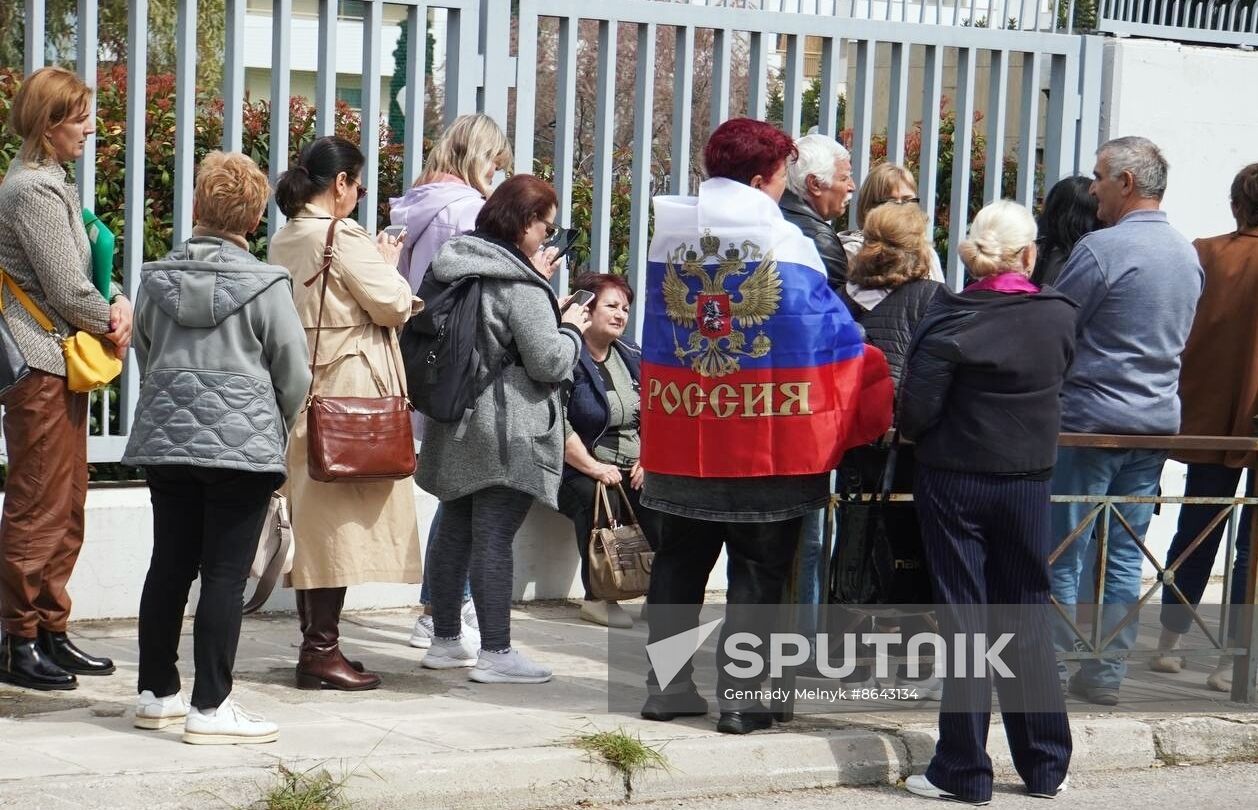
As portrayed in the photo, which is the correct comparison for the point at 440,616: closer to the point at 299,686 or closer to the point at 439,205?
the point at 299,686

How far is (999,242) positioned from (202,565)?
248 centimetres

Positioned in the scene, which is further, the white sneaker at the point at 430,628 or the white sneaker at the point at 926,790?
the white sneaker at the point at 430,628

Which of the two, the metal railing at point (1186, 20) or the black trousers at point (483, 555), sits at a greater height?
the metal railing at point (1186, 20)

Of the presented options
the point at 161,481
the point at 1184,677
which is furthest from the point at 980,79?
the point at 161,481

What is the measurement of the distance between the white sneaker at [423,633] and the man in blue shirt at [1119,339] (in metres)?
2.33

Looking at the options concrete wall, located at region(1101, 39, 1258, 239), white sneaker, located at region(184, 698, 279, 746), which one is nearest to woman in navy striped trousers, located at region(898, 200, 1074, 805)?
white sneaker, located at region(184, 698, 279, 746)

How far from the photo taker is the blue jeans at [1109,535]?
6184 mm

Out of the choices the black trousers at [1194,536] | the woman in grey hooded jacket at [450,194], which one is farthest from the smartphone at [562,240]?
the black trousers at [1194,536]

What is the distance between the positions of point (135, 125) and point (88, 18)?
44 cm

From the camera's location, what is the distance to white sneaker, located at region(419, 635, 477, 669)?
6.34 meters

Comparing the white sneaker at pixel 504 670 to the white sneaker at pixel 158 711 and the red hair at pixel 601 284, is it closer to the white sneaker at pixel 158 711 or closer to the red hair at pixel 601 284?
the white sneaker at pixel 158 711

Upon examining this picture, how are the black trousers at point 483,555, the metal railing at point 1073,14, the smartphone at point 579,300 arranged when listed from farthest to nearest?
1. the metal railing at point 1073,14
2. the smartphone at point 579,300
3. the black trousers at point 483,555

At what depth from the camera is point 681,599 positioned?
5.62 m

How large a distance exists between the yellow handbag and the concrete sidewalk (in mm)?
993
